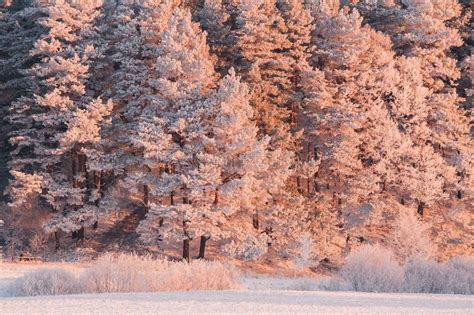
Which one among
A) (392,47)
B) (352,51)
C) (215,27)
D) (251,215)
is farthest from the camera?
(392,47)

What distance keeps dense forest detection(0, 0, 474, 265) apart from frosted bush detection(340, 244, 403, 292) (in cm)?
1406

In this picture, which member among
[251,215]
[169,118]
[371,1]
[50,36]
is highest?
[371,1]

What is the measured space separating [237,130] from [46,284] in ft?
66.5

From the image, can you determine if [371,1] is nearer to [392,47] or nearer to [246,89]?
[392,47]

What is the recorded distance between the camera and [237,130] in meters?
31.1

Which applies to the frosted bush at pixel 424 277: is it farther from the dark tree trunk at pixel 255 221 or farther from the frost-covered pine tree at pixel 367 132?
the frost-covered pine tree at pixel 367 132

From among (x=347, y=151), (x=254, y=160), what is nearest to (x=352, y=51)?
(x=347, y=151)

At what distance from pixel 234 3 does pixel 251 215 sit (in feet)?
54.4

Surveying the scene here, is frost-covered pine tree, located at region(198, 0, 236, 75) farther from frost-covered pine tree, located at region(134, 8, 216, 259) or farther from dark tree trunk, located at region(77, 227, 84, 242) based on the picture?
dark tree trunk, located at region(77, 227, 84, 242)

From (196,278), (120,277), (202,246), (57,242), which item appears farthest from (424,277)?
(57,242)

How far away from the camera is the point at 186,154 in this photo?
31766 millimetres

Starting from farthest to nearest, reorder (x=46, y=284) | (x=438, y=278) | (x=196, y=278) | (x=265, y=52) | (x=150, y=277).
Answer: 1. (x=265, y=52)
2. (x=438, y=278)
3. (x=196, y=278)
4. (x=150, y=277)
5. (x=46, y=284)

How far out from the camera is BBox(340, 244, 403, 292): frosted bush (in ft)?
47.2

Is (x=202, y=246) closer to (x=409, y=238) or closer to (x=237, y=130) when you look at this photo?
(x=237, y=130)
